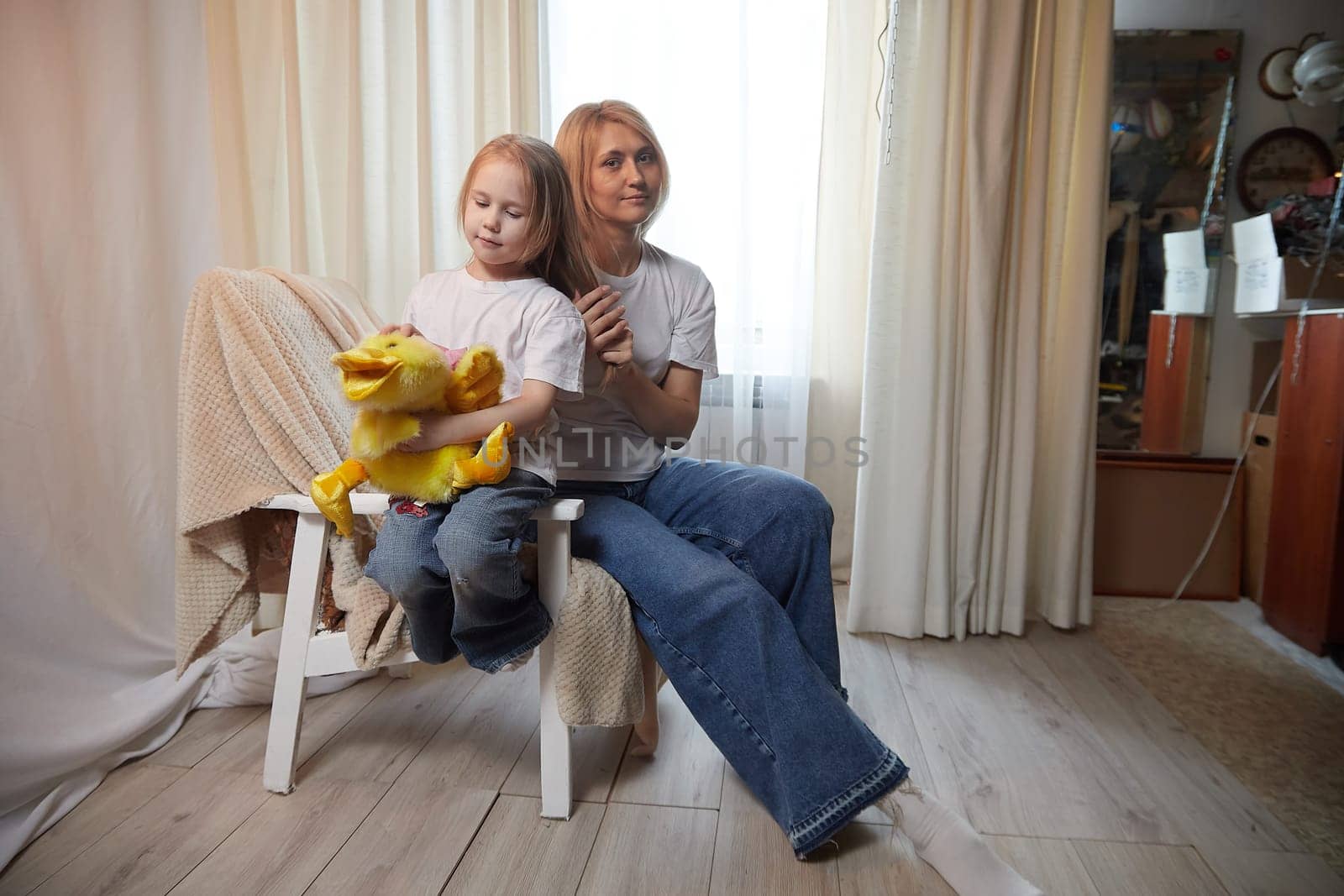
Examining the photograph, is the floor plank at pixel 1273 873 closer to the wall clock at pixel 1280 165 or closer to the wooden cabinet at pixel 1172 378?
the wooden cabinet at pixel 1172 378

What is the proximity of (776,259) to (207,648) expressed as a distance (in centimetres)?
167

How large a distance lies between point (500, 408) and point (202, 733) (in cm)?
95

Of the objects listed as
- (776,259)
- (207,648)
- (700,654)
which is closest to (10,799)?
(207,648)

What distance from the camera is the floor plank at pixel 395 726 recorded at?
1517 mm

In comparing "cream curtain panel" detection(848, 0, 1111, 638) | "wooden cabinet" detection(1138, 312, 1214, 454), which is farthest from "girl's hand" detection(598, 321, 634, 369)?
"wooden cabinet" detection(1138, 312, 1214, 454)

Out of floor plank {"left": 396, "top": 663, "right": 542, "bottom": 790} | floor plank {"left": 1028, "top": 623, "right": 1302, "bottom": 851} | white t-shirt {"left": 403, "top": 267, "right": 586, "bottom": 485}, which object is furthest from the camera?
floor plank {"left": 396, "top": 663, "right": 542, "bottom": 790}

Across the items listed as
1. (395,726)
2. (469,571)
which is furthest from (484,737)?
(469,571)

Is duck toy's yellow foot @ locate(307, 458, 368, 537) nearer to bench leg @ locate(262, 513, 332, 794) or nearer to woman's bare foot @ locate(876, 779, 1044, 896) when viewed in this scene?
bench leg @ locate(262, 513, 332, 794)

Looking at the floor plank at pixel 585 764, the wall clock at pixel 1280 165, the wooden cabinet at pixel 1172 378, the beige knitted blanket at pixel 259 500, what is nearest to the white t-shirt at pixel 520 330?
the beige knitted blanket at pixel 259 500

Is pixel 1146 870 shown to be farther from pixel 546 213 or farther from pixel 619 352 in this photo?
pixel 546 213

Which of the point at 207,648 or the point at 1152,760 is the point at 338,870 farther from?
the point at 1152,760

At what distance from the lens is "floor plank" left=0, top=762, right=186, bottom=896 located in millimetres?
1215

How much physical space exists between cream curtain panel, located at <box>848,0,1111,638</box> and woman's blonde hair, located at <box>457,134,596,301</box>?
1.02m

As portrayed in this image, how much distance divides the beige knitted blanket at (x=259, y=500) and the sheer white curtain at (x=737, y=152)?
1.12 metres
